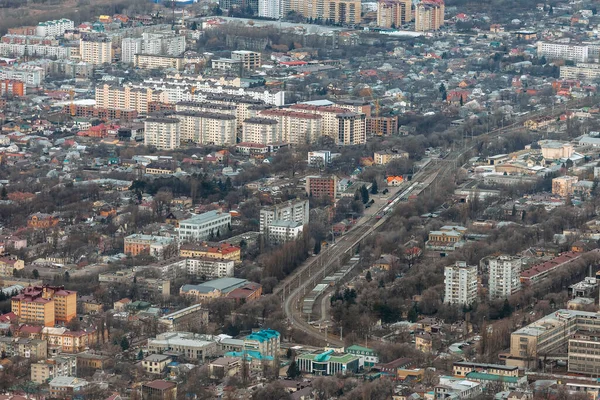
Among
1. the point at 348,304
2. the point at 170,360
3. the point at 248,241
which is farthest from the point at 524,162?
the point at 170,360

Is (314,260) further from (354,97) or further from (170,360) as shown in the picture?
(354,97)

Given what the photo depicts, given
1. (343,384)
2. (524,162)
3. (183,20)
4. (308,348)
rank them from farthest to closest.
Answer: (183,20), (524,162), (308,348), (343,384)

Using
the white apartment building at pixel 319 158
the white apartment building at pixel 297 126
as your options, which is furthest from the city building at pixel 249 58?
the white apartment building at pixel 319 158

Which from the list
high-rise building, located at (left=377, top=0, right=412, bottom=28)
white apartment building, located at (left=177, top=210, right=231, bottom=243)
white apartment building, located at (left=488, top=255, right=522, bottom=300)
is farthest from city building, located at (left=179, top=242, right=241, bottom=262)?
high-rise building, located at (left=377, top=0, right=412, bottom=28)

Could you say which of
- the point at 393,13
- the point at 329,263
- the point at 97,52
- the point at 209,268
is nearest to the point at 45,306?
the point at 209,268

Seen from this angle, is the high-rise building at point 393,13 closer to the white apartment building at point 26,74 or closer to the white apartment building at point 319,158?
the white apartment building at point 26,74

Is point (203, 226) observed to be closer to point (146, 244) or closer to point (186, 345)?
point (146, 244)
